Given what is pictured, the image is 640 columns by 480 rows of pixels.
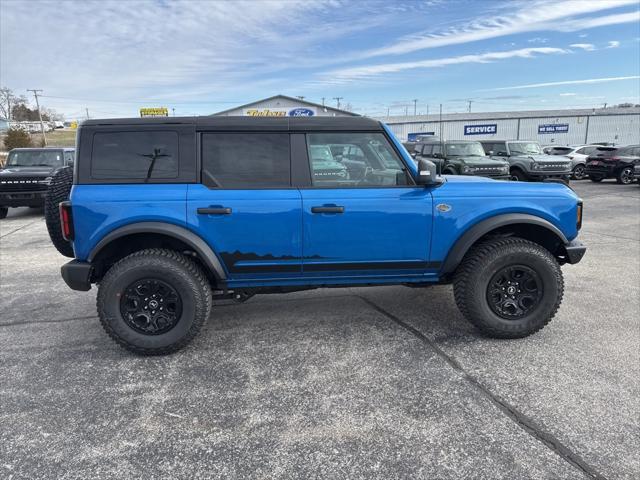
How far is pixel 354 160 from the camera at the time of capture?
364 cm

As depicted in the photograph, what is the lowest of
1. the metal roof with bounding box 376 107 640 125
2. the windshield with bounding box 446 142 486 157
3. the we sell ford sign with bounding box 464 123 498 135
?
the windshield with bounding box 446 142 486 157

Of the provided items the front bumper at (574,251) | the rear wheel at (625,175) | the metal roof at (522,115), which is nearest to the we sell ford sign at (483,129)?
the metal roof at (522,115)

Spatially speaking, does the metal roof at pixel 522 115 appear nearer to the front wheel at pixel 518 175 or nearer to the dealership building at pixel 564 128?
the dealership building at pixel 564 128

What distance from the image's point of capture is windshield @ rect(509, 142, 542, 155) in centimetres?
1761

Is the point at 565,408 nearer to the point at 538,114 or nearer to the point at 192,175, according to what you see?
the point at 192,175

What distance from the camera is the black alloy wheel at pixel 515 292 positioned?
3752 millimetres

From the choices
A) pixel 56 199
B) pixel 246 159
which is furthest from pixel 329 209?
pixel 56 199

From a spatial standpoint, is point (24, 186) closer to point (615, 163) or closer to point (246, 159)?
point (246, 159)

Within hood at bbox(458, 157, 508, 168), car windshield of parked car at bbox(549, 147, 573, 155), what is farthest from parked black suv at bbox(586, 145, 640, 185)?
hood at bbox(458, 157, 508, 168)

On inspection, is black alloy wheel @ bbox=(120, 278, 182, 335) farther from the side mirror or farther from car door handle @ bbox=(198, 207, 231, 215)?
the side mirror

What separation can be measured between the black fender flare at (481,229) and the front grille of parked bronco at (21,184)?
33.5 feet

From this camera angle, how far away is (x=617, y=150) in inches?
718

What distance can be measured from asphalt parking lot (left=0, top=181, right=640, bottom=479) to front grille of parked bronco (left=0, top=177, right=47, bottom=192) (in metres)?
6.79

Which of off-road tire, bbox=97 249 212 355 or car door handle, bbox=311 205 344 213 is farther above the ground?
car door handle, bbox=311 205 344 213
